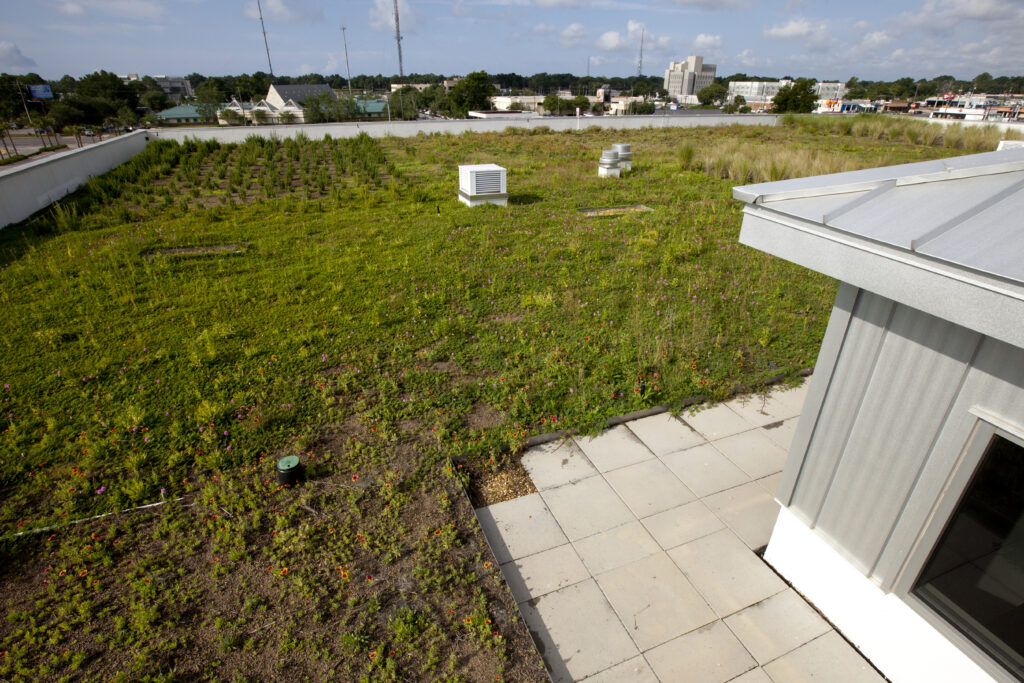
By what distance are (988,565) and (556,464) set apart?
8.24 feet

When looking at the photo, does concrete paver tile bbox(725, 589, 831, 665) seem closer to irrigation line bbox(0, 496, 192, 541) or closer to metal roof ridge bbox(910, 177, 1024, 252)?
metal roof ridge bbox(910, 177, 1024, 252)

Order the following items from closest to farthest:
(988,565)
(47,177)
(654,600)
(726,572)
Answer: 1. (988,565)
2. (654,600)
3. (726,572)
4. (47,177)

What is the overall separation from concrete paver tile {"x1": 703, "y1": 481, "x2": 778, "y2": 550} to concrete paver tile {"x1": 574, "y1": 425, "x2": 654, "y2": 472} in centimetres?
64

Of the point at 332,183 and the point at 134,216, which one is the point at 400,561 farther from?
the point at 332,183

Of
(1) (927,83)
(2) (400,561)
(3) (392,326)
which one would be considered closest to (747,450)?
(2) (400,561)

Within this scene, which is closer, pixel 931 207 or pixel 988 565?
pixel 931 207

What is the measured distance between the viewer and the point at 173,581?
292 cm

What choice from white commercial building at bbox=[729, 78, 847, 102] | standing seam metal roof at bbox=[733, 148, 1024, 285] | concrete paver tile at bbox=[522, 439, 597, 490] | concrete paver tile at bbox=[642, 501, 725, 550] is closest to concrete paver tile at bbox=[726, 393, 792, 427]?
concrete paver tile at bbox=[642, 501, 725, 550]

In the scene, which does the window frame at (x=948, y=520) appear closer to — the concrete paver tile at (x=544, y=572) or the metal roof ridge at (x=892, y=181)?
the metal roof ridge at (x=892, y=181)

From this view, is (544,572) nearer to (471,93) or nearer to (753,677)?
(753,677)

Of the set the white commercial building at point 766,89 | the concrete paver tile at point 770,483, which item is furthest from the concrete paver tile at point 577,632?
the white commercial building at point 766,89

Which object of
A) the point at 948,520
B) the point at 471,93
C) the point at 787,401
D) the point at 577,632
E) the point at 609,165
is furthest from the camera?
the point at 471,93

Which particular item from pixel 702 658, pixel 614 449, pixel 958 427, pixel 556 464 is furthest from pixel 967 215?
pixel 556 464

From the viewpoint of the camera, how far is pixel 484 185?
10.4 m
